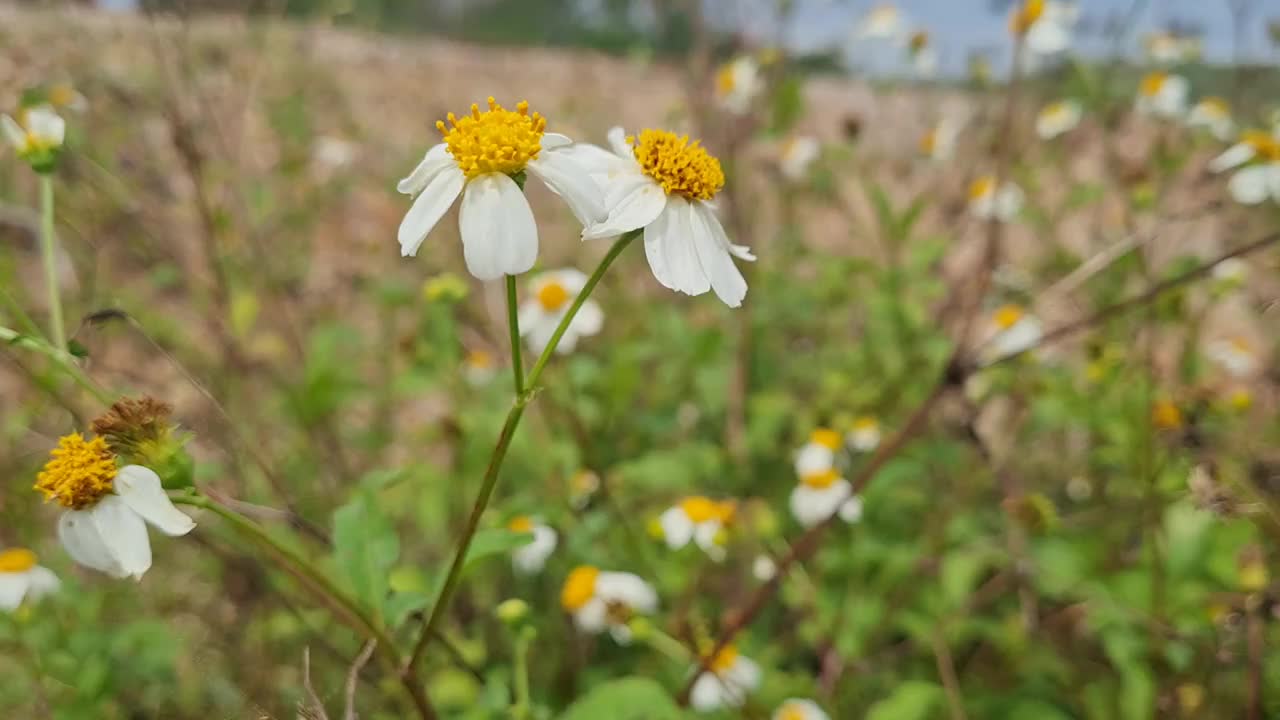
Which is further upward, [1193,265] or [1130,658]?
[1193,265]

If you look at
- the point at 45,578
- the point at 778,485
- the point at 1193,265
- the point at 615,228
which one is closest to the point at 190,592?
the point at 45,578

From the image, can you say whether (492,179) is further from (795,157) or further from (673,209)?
(795,157)

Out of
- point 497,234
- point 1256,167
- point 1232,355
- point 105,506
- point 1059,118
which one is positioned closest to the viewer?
point 497,234

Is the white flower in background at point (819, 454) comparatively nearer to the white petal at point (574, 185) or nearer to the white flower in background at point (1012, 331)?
the white flower in background at point (1012, 331)

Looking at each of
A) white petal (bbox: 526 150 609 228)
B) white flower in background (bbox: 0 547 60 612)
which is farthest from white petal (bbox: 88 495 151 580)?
white flower in background (bbox: 0 547 60 612)

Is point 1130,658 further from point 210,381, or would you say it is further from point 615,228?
point 210,381

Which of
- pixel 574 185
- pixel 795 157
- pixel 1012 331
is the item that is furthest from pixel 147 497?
pixel 795 157
